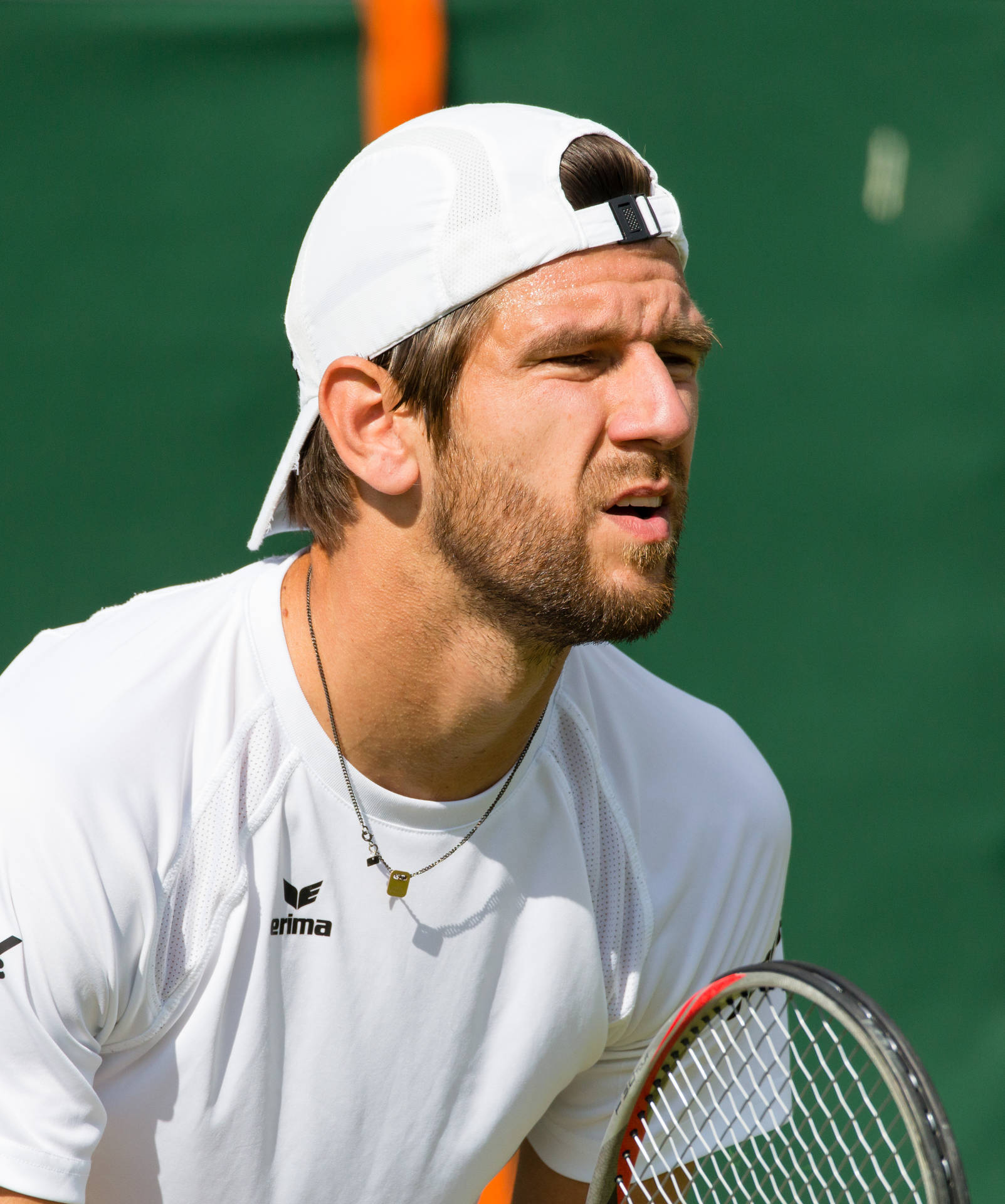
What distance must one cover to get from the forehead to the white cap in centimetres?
2

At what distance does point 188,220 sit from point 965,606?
1.73 meters

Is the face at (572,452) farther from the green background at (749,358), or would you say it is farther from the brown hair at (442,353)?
the green background at (749,358)

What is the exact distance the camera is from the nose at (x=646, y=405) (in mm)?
1629

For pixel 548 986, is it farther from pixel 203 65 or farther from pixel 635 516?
pixel 203 65

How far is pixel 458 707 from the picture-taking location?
5.73ft

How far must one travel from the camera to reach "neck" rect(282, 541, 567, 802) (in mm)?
1726

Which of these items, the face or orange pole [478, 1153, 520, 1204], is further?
orange pole [478, 1153, 520, 1204]

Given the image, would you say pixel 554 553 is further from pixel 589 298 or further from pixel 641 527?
pixel 589 298

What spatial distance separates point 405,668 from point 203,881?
13.4 inches

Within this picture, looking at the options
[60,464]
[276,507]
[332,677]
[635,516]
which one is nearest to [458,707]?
[332,677]

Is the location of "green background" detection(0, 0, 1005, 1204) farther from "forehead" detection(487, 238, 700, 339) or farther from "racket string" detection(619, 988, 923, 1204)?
"forehead" detection(487, 238, 700, 339)

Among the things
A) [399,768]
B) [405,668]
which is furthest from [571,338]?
[399,768]

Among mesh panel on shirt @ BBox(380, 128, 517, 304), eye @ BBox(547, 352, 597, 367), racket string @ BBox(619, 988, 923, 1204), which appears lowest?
racket string @ BBox(619, 988, 923, 1204)

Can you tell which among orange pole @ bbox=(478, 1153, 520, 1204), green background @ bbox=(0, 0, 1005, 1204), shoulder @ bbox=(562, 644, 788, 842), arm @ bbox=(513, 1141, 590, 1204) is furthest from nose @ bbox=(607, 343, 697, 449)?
orange pole @ bbox=(478, 1153, 520, 1204)
